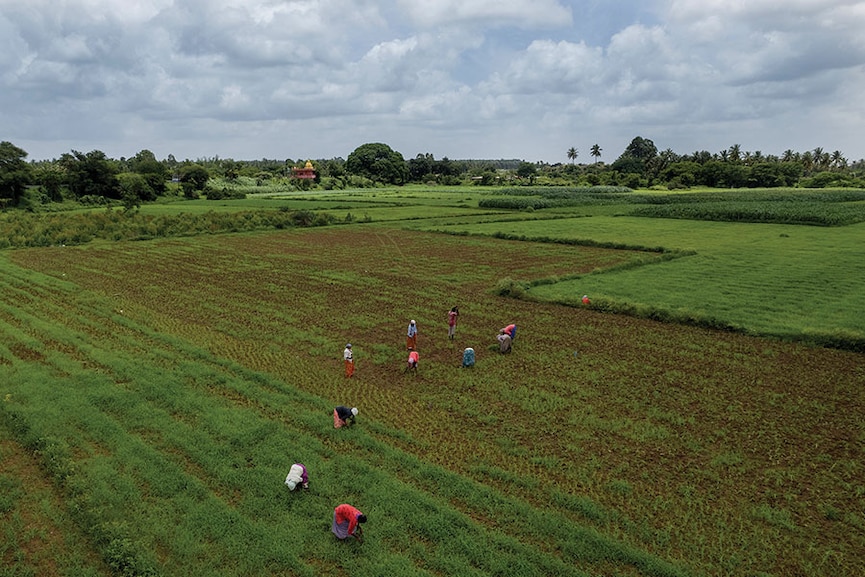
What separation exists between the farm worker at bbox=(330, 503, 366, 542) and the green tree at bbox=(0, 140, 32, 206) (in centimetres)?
8307

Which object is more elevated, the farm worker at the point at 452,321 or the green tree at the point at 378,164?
the green tree at the point at 378,164

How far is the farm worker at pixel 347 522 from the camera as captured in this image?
31.1 feet

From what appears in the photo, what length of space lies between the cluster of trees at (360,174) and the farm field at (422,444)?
6860cm

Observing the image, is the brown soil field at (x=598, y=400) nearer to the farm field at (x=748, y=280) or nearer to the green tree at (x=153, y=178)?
the farm field at (x=748, y=280)

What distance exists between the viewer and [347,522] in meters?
9.59

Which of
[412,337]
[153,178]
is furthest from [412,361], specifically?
[153,178]

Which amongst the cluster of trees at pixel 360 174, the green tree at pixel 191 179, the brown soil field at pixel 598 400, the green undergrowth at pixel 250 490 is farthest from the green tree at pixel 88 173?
the green undergrowth at pixel 250 490

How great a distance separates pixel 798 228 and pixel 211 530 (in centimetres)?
6362

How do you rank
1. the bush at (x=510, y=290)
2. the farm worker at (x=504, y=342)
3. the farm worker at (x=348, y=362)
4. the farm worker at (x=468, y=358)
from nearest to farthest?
the farm worker at (x=348, y=362), the farm worker at (x=468, y=358), the farm worker at (x=504, y=342), the bush at (x=510, y=290)

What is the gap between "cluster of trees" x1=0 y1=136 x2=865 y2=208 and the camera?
3177 inches

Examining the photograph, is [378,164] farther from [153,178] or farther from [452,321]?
[452,321]

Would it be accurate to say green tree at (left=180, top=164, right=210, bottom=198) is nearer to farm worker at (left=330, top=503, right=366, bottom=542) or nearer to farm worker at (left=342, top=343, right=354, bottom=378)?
farm worker at (left=342, top=343, right=354, bottom=378)

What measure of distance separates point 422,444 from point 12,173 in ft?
268

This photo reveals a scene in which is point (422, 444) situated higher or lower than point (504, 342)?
lower
